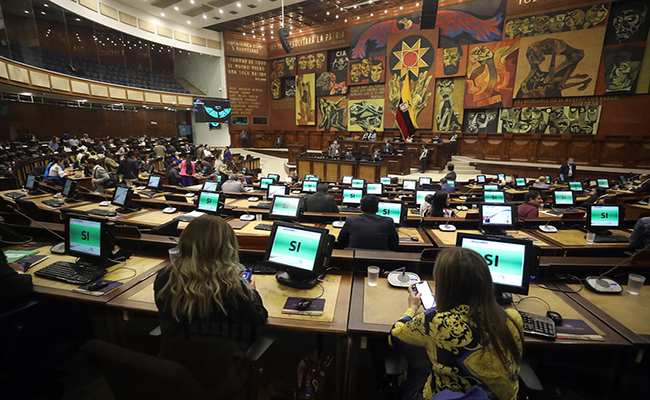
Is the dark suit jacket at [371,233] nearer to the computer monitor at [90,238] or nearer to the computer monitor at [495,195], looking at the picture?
the computer monitor at [90,238]

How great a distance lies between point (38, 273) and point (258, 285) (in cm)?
191

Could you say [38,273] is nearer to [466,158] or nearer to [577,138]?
[466,158]

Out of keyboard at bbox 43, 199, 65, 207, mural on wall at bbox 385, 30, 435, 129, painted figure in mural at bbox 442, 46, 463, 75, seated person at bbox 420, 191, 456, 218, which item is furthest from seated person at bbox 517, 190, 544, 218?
painted figure in mural at bbox 442, 46, 463, 75

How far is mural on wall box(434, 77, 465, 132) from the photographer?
14.8 meters

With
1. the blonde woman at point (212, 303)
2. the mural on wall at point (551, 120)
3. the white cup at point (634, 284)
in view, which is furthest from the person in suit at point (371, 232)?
the mural on wall at point (551, 120)

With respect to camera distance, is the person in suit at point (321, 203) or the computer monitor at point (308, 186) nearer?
the person in suit at point (321, 203)

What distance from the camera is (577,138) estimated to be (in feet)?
41.2

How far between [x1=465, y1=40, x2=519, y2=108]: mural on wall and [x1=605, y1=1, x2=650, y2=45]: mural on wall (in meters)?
3.08

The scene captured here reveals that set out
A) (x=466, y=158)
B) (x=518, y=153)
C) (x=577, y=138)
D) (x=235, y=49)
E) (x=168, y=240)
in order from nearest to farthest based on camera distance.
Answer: (x=168, y=240), (x=577, y=138), (x=518, y=153), (x=466, y=158), (x=235, y=49)

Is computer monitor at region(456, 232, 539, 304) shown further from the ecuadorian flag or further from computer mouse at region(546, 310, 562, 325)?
the ecuadorian flag

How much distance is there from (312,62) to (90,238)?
1837 centimetres

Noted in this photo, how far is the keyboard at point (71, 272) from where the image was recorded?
8.36 ft

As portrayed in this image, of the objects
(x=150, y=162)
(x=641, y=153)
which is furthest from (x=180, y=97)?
(x=641, y=153)

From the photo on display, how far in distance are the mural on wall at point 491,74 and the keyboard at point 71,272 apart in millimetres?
15571
